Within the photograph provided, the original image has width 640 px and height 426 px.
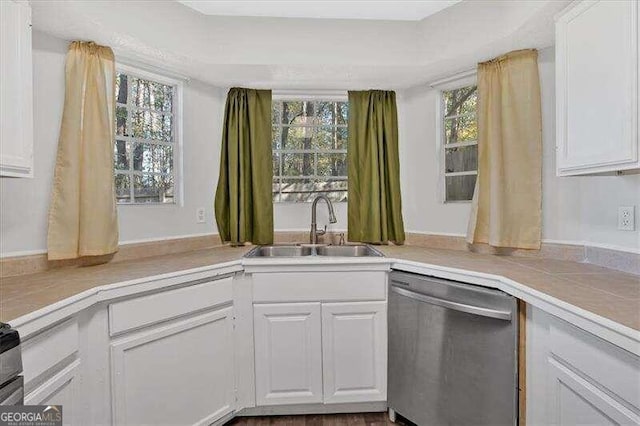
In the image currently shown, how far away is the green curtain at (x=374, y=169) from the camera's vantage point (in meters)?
2.61

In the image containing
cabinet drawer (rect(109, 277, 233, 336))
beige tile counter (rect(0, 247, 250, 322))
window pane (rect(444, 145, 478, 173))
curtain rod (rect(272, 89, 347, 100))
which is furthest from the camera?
curtain rod (rect(272, 89, 347, 100))

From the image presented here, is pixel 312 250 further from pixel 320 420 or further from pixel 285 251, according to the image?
pixel 320 420

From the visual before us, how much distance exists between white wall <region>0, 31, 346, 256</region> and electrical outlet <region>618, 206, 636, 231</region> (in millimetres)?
1686

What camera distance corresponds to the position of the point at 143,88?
232cm

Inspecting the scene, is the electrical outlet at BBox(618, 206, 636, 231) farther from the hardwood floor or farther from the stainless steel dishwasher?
the hardwood floor

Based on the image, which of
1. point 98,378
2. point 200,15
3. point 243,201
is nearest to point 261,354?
point 98,378

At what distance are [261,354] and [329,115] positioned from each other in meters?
1.90

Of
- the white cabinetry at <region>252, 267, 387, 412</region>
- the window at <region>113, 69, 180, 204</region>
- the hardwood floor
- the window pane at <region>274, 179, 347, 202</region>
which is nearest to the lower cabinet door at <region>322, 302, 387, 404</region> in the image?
the white cabinetry at <region>252, 267, 387, 412</region>

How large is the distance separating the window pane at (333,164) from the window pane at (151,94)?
1.21 metres

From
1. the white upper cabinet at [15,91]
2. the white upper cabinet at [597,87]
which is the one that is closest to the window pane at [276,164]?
the white upper cabinet at [15,91]

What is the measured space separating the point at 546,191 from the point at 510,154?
303 mm

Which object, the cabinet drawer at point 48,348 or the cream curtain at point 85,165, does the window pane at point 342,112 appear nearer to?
the cream curtain at point 85,165

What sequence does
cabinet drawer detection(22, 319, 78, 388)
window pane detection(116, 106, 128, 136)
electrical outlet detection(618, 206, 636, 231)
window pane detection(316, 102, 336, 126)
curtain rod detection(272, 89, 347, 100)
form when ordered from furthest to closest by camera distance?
window pane detection(316, 102, 336, 126), curtain rod detection(272, 89, 347, 100), window pane detection(116, 106, 128, 136), electrical outlet detection(618, 206, 636, 231), cabinet drawer detection(22, 319, 78, 388)

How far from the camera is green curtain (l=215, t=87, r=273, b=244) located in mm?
2551
